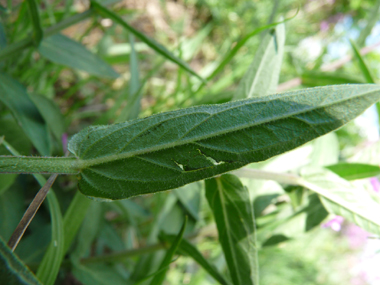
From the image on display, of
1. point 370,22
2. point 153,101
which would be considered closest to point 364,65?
point 370,22

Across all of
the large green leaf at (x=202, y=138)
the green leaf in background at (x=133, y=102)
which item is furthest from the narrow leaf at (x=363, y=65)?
the green leaf in background at (x=133, y=102)

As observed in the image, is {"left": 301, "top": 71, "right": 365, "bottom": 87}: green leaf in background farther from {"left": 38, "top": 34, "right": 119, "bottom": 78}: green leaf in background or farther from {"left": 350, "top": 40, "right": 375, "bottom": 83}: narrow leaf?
{"left": 38, "top": 34, "right": 119, "bottom": 78}: green leaf in background

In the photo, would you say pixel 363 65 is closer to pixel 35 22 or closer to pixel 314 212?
pixel 314 212

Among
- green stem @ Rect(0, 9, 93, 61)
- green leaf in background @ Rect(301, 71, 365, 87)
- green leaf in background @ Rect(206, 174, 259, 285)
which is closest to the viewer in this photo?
green leaf in background @ Rect(206, 174, 259, 285)

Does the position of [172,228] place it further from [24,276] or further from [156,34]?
[156,34]

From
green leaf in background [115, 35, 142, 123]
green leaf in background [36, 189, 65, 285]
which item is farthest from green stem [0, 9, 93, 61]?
green leaf in background [36, 189, 65, 285]

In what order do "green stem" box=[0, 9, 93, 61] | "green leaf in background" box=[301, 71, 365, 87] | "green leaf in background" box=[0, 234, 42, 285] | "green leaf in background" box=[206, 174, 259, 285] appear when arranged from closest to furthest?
"green leaf in background" box=[0, 234, 42, 285] → "green leaf in background" box=[206, 174, 259, 285] → "green stem" box=[0, 9, 93, 61] → "green leaf in background" box=[301, 71, 365, 87]

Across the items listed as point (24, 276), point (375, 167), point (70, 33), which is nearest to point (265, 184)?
point (375, 167)
